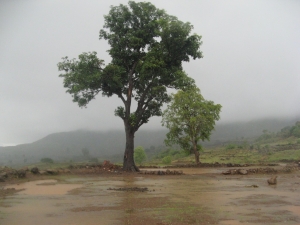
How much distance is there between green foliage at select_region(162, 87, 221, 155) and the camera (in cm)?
3408

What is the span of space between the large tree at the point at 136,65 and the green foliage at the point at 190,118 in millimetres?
8135

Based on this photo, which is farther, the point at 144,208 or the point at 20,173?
the point at 20,173

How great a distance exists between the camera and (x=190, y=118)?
34.1m

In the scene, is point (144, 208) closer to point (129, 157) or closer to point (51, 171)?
point (51, 171)

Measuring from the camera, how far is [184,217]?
7895 mm

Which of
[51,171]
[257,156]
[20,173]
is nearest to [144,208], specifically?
[20,173]

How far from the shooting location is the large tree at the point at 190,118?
112 feet

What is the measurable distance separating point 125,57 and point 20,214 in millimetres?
20465

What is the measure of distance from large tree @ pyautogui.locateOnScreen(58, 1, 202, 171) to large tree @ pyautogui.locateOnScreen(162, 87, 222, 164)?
8139 mm

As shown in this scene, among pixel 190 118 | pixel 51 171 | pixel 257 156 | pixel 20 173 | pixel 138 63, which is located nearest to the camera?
pixel 20 173

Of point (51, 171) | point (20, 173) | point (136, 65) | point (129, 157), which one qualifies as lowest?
point (51, 171)

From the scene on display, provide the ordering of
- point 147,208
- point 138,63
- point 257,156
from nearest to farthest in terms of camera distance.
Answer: point 147,208 < point 138,63 < point 257,156

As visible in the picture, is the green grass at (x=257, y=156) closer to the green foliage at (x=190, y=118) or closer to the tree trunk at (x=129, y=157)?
the green foliage at (x=190, y=118)

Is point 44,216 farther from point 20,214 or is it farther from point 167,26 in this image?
point 167,26
